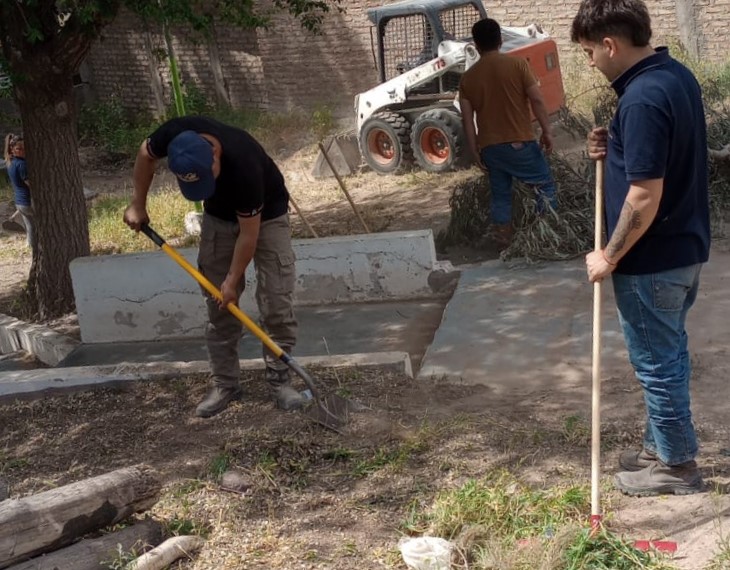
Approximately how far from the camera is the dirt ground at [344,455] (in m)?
3.60

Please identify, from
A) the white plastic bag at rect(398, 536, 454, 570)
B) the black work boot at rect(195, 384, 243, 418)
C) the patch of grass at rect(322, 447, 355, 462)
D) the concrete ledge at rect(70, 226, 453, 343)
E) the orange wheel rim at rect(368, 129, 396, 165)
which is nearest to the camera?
the white plastic bag at rect(398, 536, 454, 570)

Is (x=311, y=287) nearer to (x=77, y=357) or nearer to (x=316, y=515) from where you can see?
(x=77, y=357)

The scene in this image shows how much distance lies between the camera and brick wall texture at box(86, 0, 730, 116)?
13602mm

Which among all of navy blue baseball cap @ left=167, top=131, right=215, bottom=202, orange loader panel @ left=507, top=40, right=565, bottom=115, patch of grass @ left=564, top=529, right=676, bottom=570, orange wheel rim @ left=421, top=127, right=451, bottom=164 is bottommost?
patch of grass @ left=564, top=529, right=676, bottom=570

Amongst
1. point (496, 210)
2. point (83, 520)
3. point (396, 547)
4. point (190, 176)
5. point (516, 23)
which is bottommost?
point (396, 547)

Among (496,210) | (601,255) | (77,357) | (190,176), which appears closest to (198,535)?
(190,176)

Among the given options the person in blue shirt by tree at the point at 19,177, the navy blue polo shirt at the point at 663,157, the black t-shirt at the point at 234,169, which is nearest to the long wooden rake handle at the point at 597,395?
the navy blue polo shirt at the point at 663,157

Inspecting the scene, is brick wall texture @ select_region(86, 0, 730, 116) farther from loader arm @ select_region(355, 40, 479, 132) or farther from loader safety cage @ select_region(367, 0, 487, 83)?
loader arm @ select_region(355, 40, 479, 132)

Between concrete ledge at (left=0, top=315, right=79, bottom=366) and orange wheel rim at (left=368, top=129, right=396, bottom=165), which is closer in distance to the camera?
concrete ledge at (left=0, top=315, right=79, bottom=366)

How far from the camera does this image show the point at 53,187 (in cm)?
784

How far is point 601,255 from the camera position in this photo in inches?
135

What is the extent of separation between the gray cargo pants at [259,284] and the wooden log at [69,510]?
Answer: 3.85 ft

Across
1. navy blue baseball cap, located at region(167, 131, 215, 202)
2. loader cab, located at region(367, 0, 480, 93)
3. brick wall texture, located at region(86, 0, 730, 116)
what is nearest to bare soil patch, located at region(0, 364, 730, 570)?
navy blue baseball cap, located at region(167, 131, 215, 202)

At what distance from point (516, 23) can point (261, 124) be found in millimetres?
4314
